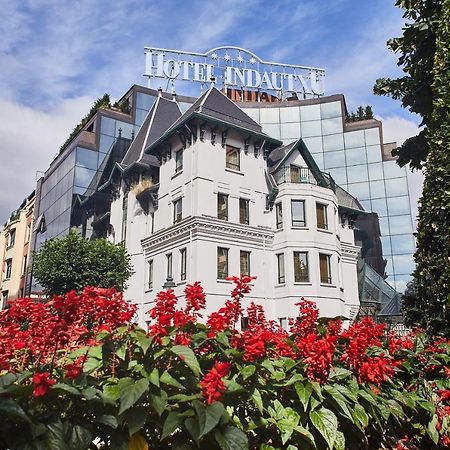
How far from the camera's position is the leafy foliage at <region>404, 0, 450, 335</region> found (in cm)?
643

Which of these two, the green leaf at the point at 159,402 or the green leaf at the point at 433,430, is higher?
the green leaf at the point at 159,402

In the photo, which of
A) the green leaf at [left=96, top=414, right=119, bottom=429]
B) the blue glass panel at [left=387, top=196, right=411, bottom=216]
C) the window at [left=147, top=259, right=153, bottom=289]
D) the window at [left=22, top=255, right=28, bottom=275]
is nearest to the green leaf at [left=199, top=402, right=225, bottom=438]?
the green leaf at [left=96, top=414, right=119, bottom=429]

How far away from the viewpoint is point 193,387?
2746 mm

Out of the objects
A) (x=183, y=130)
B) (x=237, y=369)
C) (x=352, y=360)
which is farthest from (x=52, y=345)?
(x=183, y=130)

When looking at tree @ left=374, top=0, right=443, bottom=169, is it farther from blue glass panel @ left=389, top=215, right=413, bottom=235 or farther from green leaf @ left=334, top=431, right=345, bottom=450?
blue glass panel @ left=389, top=215, right=413, bottom=235

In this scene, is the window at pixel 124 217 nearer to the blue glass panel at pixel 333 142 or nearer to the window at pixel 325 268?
the window at pixel 325 268

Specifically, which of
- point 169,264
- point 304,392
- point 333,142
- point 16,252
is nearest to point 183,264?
point 169,264

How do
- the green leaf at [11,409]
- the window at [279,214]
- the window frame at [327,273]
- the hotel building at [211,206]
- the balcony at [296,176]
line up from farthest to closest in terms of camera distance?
1. the balcony at [296,176]
2. the window at [279,214]
3. the window frame at [327,273]
4. the hotel building at [211,206]
5. the green leaf at [11,409]

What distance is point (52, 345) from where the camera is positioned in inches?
112

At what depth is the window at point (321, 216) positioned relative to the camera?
28781 millimetres

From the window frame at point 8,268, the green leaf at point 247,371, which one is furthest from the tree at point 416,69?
the window frame at point 8,268

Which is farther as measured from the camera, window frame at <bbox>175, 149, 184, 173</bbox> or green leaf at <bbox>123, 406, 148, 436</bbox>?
window frame at <bbox>175, 149, 184, 173</bbox>

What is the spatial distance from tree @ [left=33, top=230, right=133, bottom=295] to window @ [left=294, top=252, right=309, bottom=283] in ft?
35.1

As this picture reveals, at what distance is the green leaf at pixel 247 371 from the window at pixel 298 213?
2544cm
